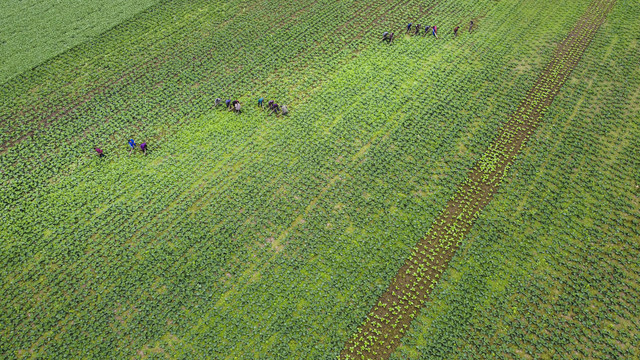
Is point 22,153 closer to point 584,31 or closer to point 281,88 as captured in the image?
point 281,88

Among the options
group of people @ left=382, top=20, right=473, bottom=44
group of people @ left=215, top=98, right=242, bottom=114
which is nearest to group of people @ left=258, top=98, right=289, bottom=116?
group of people @ left=215, top=98, right=242, bottom=114

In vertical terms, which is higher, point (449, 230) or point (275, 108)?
point (275, 108)

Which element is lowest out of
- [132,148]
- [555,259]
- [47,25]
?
[555,259]

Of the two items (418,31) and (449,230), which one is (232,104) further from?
(418,31)

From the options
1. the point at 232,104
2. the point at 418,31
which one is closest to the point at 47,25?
the point at 232,104

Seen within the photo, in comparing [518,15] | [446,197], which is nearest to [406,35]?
[518,15]

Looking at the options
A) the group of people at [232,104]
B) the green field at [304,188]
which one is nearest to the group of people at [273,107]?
the green field at [304,188]

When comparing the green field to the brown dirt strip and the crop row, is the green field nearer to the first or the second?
the crop row
